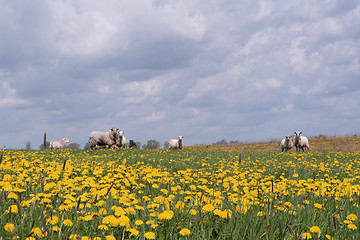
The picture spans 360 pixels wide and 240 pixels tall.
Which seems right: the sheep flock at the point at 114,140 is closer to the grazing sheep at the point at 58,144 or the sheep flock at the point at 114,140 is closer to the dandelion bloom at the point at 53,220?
the grazing sheep at the point at 58,144

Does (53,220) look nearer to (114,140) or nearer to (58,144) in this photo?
(114,140)

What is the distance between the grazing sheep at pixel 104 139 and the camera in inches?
1248

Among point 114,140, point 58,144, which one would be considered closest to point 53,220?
point 114,140

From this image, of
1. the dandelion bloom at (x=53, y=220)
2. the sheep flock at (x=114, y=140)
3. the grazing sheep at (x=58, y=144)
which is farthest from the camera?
the grazing sheep at (x=58, y=144)

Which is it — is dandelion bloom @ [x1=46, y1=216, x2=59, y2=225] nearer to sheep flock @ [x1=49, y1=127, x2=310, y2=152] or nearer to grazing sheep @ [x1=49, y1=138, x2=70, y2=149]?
sheep flock @ [x1=49, y1=127, x2=310, y2=152]

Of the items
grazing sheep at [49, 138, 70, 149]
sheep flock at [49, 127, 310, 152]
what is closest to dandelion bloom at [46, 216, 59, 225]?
sheep flock at [49, 127, 310, 152]

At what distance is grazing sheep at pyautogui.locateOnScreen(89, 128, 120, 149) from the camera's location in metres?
31.7

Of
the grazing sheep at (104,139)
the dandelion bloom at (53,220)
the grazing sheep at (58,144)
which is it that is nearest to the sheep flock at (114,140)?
the grazing sheep at (104,139)

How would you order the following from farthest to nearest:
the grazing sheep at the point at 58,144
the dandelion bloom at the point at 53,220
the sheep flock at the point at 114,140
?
the grazing sheep at the point at 58,144
the sheep flock at the point at 114,140
the dandelion bloom at the point at 53,220

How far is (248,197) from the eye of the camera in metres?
5.29

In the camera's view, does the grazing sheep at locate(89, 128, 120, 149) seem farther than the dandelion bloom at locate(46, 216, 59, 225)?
Yes

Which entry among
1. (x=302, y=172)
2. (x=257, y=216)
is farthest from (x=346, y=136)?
(x=257, y=216)

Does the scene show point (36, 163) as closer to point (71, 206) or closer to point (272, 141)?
point (71, 206)

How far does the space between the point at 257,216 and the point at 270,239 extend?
2.00 feet
